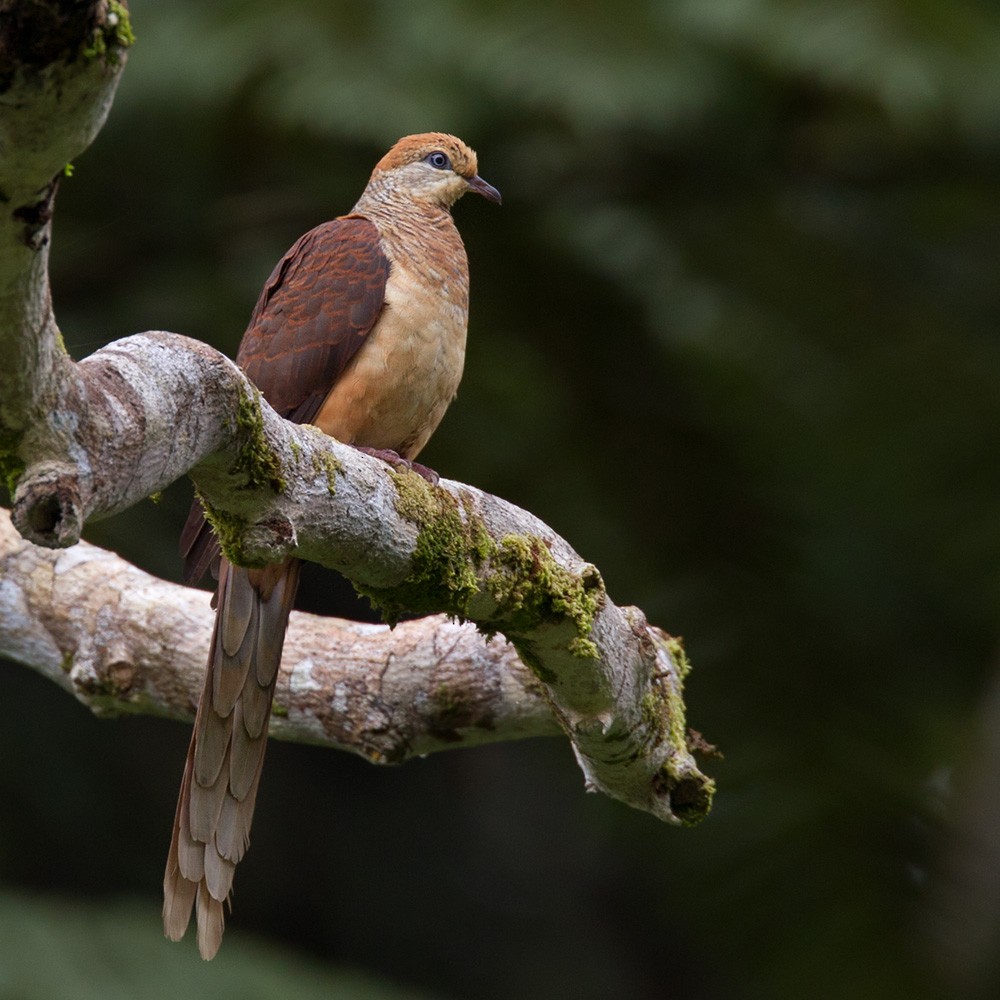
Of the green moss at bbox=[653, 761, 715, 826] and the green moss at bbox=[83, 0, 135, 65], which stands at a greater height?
the green moss at bbox=[83, 0, 135, 65]

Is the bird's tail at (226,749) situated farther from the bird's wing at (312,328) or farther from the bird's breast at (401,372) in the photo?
the bird's breast at (401,372)

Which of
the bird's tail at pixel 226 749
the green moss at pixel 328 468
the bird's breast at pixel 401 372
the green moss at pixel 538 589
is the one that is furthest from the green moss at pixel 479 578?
the bird's breast at pixel 401 372

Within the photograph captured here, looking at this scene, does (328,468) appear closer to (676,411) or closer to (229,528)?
(229,528)

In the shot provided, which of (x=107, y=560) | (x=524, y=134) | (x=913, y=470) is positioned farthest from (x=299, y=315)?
(x=913, y=470)

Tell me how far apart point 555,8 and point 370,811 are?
4.28 m

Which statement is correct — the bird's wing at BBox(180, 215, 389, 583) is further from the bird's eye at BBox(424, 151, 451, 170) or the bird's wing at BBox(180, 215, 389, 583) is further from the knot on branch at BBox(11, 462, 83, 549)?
the knot on branch at BBox(11, 462, 83, 549)

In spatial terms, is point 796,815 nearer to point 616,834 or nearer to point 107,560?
point 616,834

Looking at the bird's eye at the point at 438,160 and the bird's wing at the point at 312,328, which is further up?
the bird's eye at the point at 438,160

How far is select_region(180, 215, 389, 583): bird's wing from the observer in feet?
13.5

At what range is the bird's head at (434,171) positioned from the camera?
4.74 m

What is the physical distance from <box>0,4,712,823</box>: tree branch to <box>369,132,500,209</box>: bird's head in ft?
4.87

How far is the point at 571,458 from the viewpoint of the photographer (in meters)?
6.89

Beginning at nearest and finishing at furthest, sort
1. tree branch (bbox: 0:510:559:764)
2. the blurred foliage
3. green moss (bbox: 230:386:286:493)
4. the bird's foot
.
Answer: green moss (bbox: 230:386:286:493) < the bird's foot < tree branch (bbox: 0:510:559:764) < the blurred foliage

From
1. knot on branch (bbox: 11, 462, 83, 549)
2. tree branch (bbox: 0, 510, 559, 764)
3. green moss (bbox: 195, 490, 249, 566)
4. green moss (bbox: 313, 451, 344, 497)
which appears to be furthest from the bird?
knot on branch (bbox: 11, 462, 83, 549)
